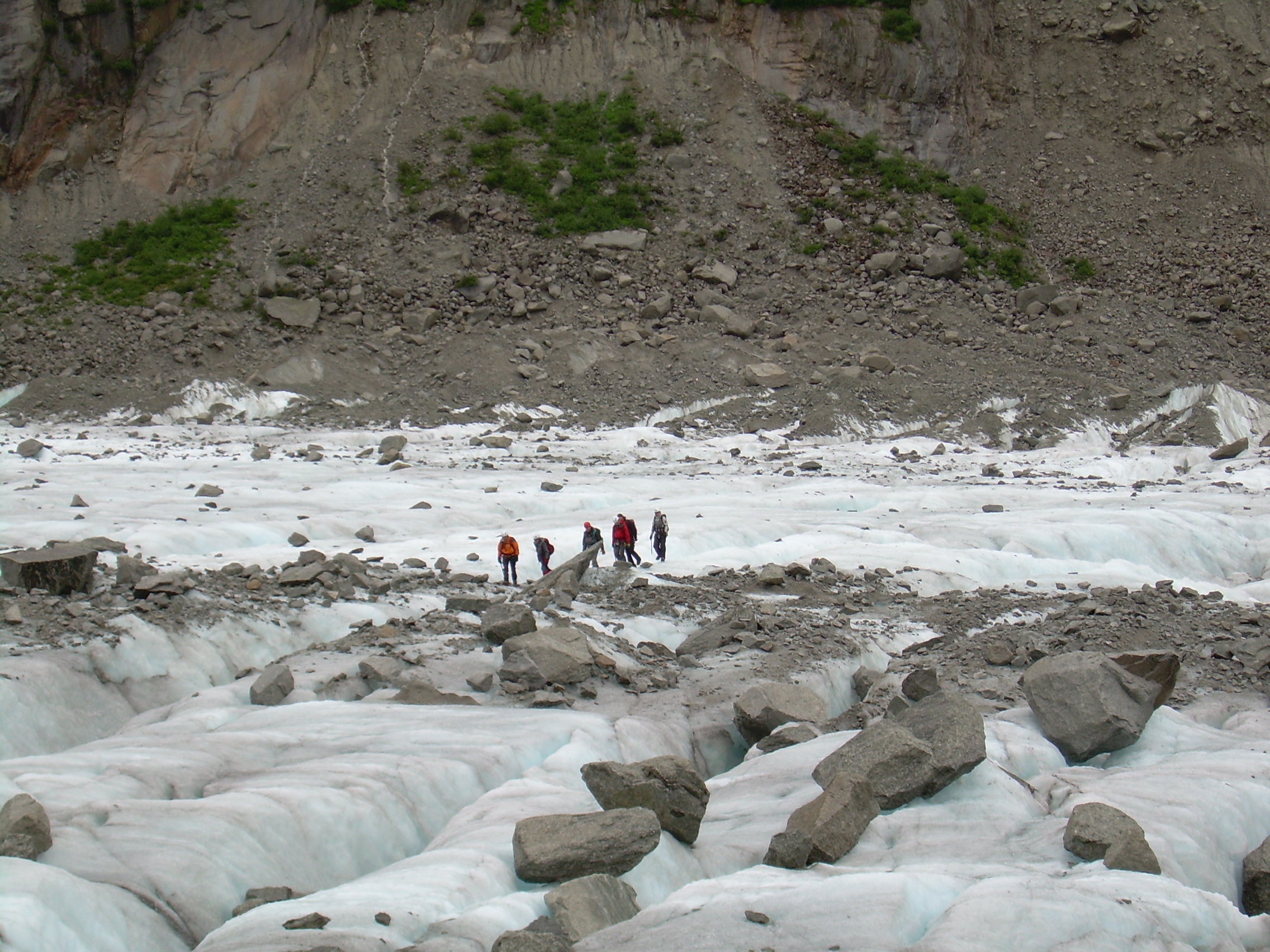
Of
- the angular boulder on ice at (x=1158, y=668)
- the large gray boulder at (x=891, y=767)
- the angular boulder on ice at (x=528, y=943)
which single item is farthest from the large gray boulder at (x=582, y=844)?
the angular boulder on ice at (x=1158, y=668)

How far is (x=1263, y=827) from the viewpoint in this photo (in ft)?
26.0

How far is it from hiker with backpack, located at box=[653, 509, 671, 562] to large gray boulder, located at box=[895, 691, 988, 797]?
756cm

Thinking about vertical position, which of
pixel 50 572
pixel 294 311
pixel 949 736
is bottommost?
pixel 949 736

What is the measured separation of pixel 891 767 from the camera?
26.6 feet

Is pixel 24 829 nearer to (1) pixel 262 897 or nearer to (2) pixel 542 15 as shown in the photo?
(1) pixel 262 897

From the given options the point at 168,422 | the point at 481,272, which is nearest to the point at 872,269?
the point at 481,272

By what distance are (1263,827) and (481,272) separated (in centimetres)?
2955

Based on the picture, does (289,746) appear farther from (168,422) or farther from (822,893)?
(168,422)

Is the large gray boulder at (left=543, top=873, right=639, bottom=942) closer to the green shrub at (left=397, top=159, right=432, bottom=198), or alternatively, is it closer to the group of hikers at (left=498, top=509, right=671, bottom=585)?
the group of hikers at (left=498, top=509, right=671, bottom=585)

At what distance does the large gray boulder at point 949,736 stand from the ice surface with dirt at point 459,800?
0.19m

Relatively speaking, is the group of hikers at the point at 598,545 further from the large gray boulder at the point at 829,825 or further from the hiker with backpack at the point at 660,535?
the large gray boulder at the point at 829,825

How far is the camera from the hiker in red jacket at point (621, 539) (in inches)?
609

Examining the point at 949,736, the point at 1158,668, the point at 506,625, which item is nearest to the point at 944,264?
the point at 1158,668

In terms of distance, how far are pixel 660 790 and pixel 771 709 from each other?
273 centimetres
